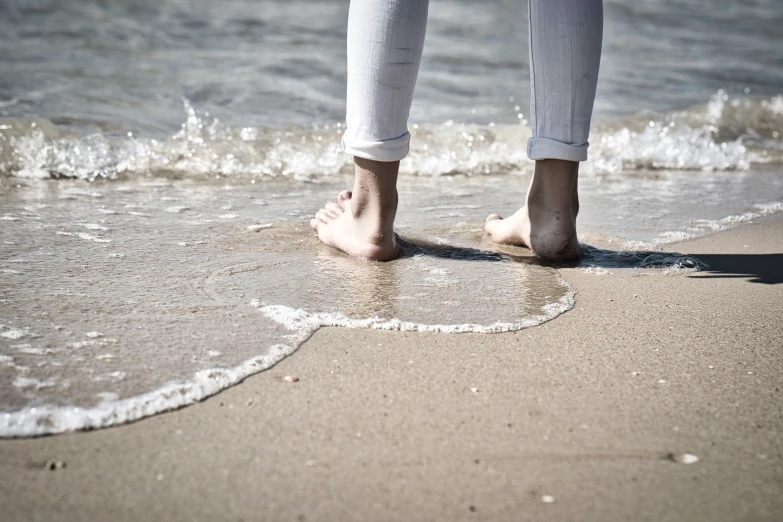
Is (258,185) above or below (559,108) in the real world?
below

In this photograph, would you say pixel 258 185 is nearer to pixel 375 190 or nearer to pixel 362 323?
pixel 375 190

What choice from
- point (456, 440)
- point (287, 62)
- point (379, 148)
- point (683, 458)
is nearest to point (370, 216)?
point (379, 148)

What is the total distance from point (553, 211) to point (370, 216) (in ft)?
1.49

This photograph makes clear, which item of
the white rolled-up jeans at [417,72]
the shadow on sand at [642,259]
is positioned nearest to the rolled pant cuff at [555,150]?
the white rolled-up jeans at [417,72]

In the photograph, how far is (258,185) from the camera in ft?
10.5

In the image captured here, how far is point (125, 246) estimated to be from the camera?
6.81ft

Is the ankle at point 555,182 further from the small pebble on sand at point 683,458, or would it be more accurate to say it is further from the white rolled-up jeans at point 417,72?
the small pebble on sand at point 683,458

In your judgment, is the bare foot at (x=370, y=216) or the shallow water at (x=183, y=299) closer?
the shallow water at (x=183, y=299)

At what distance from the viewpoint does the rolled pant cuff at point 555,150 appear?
199cm

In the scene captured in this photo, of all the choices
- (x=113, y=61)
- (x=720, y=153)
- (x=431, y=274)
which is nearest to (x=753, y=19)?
(x=720, y=153)

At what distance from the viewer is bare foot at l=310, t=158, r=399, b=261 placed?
1.96m

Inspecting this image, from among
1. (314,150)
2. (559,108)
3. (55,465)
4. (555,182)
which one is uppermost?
(559,108)

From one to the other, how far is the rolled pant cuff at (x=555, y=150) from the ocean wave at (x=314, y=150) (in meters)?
1.55

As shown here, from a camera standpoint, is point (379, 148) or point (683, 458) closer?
point (683, 458)
